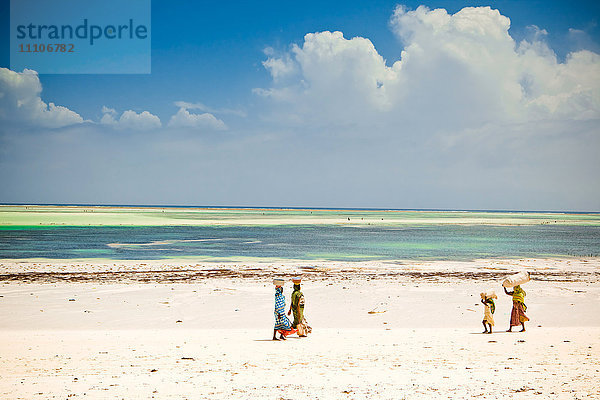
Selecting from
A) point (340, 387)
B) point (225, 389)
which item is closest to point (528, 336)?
point (340, 387)

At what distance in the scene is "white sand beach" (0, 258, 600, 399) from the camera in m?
8.51

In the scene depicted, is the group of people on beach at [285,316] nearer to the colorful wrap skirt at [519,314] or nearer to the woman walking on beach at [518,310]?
the woman walking on beach at [518,310]

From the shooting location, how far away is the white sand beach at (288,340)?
851 centimetres

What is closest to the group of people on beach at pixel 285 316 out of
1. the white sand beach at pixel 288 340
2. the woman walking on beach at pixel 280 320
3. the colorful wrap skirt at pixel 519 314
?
the woman walking on beach at pixel 280 320

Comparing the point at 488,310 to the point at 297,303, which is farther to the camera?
the point at 488,310

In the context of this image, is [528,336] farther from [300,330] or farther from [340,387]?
[340,387]

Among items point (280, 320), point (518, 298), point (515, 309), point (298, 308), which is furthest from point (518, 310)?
point (280, 320)

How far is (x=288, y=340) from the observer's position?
40.3ft

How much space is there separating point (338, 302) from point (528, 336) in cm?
667

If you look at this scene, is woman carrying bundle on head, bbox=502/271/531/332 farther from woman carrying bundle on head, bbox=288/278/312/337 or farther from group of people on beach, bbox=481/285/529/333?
woman carrying bundle on head, bbox=288/278/312/337

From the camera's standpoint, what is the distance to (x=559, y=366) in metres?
9.68

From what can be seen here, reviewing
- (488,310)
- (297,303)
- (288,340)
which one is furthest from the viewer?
(488,310)

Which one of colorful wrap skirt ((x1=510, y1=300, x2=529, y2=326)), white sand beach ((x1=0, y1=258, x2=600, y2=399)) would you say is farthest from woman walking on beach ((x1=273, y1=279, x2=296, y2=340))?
colorful wrap skirt ((x1=510, y1=300, x2=529, y2=326))

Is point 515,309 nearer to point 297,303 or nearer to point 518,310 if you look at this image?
point 518,310
